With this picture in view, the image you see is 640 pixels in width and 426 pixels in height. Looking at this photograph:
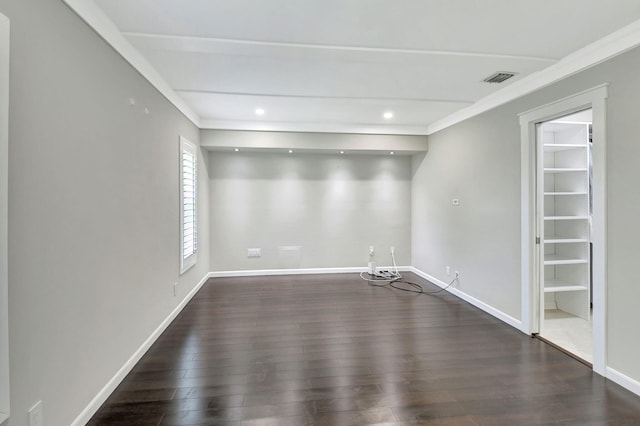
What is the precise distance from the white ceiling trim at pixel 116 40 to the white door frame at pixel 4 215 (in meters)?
0.67

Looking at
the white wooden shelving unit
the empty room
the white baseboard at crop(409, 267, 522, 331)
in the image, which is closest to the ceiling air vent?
the empty room

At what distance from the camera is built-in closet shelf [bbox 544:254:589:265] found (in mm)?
3338

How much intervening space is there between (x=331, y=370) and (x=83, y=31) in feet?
9.56

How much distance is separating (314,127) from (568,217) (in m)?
3.63

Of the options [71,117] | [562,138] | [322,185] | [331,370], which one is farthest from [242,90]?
[562,138]

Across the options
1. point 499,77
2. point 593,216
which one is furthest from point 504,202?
point 499,77

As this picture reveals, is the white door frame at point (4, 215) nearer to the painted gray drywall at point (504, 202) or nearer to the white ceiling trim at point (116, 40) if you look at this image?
the white ceiling trim at point (116, 40)

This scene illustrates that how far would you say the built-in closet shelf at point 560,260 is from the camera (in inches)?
131

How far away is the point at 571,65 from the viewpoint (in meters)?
2.58

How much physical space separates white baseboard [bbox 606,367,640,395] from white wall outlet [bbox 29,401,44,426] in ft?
12.1

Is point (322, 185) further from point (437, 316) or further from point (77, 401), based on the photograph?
point (77, 401)

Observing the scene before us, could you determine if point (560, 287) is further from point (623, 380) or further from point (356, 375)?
point (356, 375)

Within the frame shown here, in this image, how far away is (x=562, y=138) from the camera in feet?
12.7

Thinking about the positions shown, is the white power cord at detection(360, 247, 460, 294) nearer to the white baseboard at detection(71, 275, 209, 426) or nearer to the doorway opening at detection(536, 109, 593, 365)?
the doorway opening at detection(536, 109, 593, 365)
